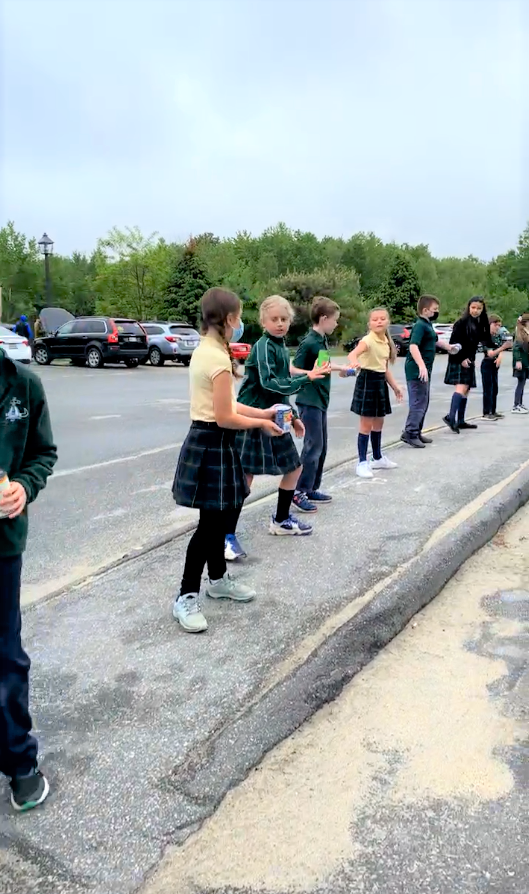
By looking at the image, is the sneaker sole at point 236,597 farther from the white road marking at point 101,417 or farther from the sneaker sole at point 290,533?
the white road marking at point 101,417

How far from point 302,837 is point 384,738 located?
67cm

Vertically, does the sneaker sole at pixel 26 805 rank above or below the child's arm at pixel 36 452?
below

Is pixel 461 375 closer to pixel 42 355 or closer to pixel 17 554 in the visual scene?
pixel 17 554

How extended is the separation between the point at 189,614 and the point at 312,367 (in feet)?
8.83

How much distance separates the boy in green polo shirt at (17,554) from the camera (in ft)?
7.44

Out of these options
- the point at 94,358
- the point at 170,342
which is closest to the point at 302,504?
the point at 94,358

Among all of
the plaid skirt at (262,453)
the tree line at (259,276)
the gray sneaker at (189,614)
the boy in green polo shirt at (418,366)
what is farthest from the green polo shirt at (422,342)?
the tree line at (259,276)

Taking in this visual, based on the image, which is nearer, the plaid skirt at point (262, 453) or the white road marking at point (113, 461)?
the plaid skirt at point (262, 453)

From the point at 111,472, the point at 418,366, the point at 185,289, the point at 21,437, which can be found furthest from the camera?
the point at 185,289

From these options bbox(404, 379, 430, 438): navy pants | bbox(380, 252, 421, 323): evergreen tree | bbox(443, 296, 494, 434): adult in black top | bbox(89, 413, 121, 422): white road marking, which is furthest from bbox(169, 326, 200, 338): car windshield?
bbox(380, 252, 421, 323): evergreen tree

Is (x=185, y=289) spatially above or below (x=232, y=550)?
above

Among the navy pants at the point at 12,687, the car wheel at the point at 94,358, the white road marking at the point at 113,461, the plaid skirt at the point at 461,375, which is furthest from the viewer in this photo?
the car wheel at the point at 94,358

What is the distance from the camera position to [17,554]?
234 cm

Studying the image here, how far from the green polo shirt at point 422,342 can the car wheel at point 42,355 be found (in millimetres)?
19428
